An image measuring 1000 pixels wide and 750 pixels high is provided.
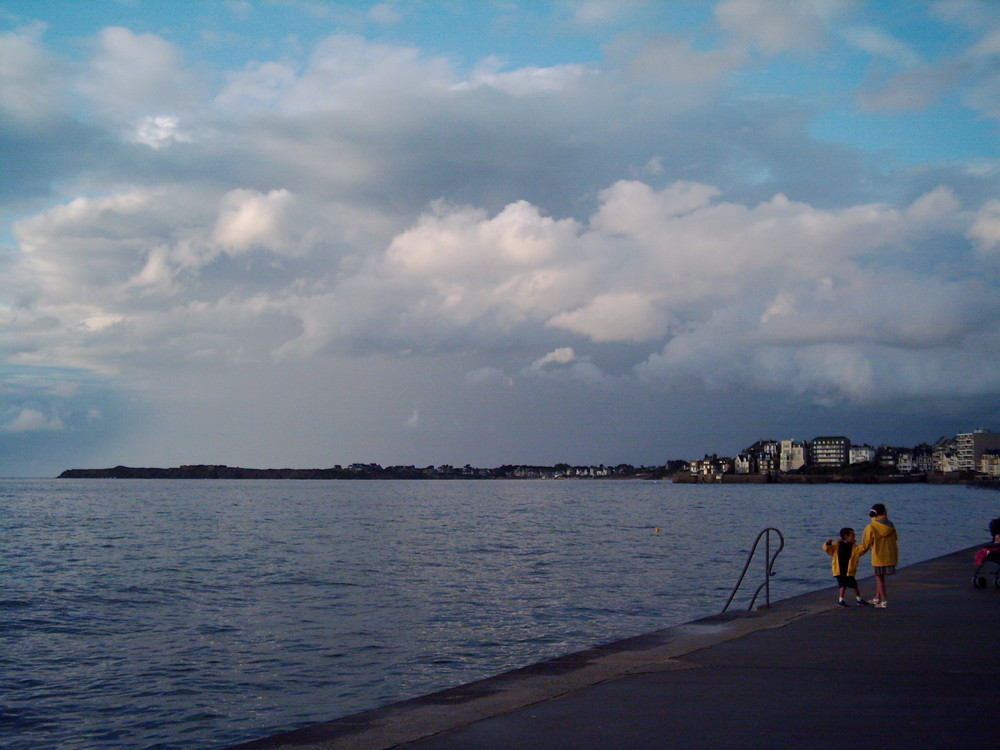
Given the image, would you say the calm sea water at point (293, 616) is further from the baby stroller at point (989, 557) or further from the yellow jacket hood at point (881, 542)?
the baby stroller at point (989, 557)

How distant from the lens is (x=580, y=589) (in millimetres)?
26266

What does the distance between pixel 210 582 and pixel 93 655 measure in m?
12.1

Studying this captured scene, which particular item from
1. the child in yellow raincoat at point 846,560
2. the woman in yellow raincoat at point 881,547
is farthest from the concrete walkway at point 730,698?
the child in yellow raincoat at point 846,560

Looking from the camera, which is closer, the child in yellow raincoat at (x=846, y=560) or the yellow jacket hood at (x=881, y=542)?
the yellow jacket hood at (x=881, y=542)

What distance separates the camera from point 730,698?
328 inches

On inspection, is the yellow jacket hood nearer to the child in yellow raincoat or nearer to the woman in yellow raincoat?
the woman in yellow raincoat

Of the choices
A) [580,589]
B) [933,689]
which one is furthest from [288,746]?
[580,589]

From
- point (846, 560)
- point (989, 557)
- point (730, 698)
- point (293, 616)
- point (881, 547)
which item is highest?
point (881, 547)

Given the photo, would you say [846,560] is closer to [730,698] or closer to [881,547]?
[881,547]

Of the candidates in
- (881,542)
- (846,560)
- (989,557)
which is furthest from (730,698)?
(989,557)

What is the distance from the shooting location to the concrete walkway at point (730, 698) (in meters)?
6.96

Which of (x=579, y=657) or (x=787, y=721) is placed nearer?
(x=787, y=721)

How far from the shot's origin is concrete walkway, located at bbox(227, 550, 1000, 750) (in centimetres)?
696

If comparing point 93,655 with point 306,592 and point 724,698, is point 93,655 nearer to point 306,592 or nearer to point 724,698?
point 306,592
